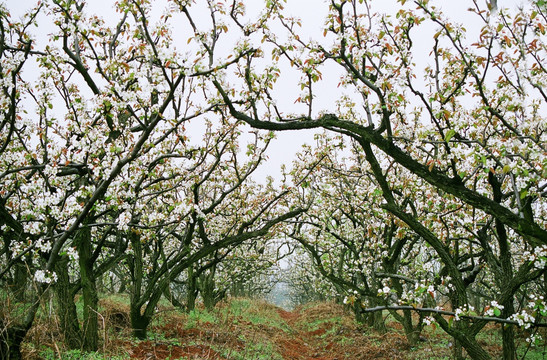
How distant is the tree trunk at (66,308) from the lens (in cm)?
645

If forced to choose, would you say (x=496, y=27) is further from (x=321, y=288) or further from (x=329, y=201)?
(x=321, y=288)

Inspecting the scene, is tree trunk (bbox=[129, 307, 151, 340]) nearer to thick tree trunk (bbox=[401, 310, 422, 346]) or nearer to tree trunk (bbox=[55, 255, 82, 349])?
tree trunk (bbox=[55, 255, 82, 349])

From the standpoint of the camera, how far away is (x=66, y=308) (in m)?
6.46

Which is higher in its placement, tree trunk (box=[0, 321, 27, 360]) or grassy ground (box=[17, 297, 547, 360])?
tree trunk (box=[0, 321, 27, 360])

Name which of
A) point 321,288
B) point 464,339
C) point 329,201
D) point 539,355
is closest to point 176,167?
point 329,201

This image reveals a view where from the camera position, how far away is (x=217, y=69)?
5.51 meters

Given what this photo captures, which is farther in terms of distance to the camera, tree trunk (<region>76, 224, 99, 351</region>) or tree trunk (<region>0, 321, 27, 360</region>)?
tree trunk (<region>76, 224, 99, 351</region>)

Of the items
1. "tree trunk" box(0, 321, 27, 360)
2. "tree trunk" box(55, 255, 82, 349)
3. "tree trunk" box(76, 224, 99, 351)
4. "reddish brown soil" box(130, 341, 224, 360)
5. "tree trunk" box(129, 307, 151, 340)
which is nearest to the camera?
"tree trunk" box(0, 321, 27, 360)

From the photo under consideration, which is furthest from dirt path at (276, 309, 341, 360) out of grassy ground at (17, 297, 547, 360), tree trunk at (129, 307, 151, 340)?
tree trunk at (129, 307, 151, 340)

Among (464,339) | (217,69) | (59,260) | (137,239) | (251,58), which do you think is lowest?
(464,339)

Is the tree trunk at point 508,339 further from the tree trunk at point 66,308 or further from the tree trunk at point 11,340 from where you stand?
the tree trunk at point 66,308

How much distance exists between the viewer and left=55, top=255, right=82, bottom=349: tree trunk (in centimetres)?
645

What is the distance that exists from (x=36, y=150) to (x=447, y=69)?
880 cm

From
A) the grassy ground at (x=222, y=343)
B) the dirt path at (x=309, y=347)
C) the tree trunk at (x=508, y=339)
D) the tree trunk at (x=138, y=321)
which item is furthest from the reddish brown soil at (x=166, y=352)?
the tree trunk at (x=508, y=339)
